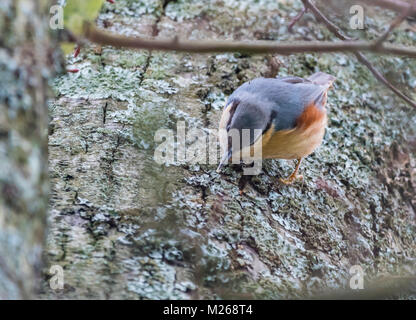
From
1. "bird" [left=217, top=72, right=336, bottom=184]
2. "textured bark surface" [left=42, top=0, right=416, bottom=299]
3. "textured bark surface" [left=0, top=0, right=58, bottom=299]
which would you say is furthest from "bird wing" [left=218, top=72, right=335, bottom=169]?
"textured bark surface" [left=0, top=0, right=58, bottom=299]

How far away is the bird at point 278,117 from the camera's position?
265cm

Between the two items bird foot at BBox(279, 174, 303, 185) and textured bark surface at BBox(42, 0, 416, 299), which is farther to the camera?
bird foot at BBox(279, 174, 303, 185)

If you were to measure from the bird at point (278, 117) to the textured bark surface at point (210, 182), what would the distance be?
0.14m

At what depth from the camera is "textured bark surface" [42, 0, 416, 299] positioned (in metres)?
1.95

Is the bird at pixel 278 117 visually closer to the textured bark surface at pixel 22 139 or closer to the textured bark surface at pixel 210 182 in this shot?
the textured bark surface at pixel 210 182

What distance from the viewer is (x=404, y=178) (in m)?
3.10

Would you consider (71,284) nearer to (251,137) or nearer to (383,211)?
(251,137)

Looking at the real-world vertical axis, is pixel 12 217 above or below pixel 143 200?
below

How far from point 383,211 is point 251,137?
2.94 feet

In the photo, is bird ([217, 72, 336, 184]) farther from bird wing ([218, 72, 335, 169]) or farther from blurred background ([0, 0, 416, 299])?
blurred background ([0, 0, 416, 299])

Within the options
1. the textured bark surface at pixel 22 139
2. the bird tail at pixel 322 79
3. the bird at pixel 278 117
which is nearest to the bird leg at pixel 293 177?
the bird at pixel 278 117

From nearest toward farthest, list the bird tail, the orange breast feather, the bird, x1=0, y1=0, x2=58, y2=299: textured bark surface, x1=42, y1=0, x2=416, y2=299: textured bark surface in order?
x1=0, y1=0, x2=58, y2=299: textured bark surface < x1=42, y1=0, x2=416, y2=299: textured bark surface < the bird < the orange breast feather < the bird tail
